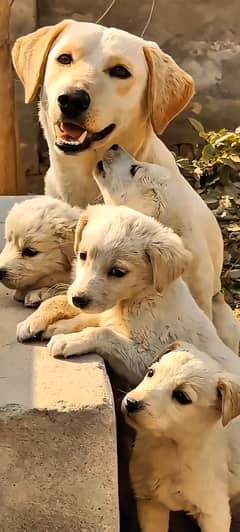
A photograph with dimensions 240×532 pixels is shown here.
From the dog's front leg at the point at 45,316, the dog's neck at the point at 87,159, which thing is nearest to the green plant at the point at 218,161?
the dog's neck at the point at 87,159

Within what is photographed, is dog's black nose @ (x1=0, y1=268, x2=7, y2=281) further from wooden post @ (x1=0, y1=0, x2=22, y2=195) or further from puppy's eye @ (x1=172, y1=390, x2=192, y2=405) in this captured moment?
wooden post @ (x1=0, y1=0, x2=22, y2=195)

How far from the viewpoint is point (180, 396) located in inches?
113

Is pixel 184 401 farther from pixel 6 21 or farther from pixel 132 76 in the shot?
pixel 6 21

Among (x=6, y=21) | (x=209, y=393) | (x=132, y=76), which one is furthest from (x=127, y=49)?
(x=6, y=21)

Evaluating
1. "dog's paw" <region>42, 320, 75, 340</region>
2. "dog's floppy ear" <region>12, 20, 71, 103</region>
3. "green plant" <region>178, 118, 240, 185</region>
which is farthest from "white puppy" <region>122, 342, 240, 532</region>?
"green plant" <region>178, 118, 240, 185</region>

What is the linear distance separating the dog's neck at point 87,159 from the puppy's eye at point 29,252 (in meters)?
0.46

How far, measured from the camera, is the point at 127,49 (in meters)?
3.60

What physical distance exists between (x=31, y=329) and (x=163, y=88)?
3.74 ft

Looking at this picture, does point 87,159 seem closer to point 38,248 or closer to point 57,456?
point 38,248

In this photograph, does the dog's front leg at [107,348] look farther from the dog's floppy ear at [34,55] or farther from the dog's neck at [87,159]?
the dog's floppy ear at [34,55]

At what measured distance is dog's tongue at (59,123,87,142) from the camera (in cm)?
351

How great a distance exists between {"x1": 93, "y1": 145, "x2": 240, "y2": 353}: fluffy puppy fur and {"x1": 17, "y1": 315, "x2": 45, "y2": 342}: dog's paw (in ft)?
1.93

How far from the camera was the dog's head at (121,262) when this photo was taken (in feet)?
9.77

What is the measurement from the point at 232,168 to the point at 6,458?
185 inches
